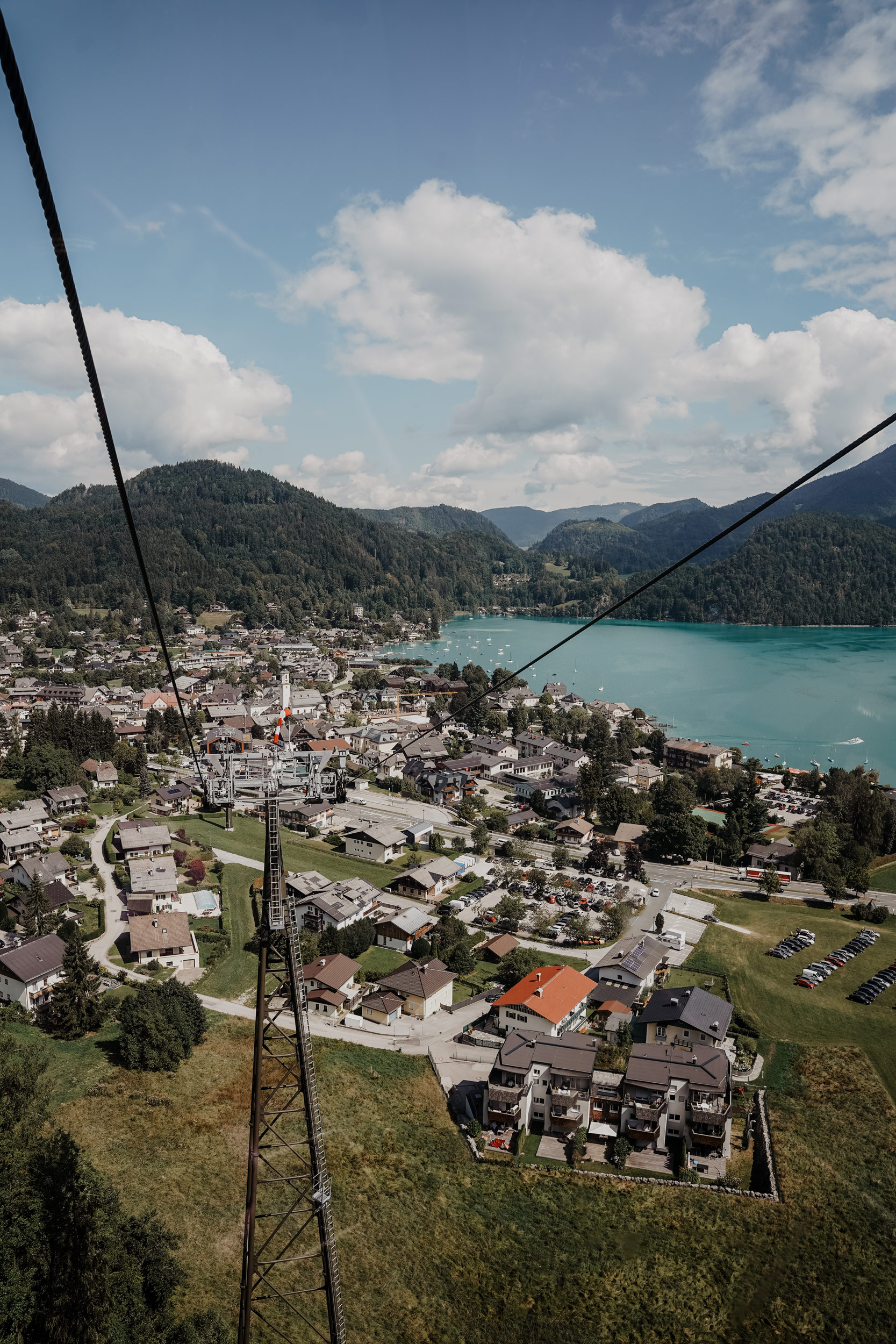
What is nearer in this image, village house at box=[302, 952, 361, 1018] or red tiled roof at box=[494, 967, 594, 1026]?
red tiled roof at box=[494, 967, 594, 1026]

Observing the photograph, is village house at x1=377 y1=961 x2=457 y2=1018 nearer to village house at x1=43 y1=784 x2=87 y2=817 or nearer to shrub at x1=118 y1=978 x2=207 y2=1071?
shrub at x1=118 y1=978 x2=207 y2=1071

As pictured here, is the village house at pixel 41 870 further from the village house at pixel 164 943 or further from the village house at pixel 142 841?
the village house at pixel 164 943

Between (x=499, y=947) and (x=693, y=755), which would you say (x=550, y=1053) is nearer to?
(x=499, y=947)

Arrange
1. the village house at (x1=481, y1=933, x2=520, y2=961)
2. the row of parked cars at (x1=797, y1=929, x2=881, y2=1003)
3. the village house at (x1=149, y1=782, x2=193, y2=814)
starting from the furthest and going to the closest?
the village house at (x1=149, y1=782, x2=193, y2=814) → the village house at (x1=481, y1=933, x2=520, y2=961) → the row of parked cars at (x1=797, y1=929, x2=881, y2=1003)

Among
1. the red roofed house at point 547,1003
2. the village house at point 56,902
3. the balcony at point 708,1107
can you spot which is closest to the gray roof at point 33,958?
the village house at point 56,902

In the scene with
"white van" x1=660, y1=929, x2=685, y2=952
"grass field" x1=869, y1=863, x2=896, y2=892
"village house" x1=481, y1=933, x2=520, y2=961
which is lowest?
A: "grass field" x1=869, y1=863, x2=896, y2=892

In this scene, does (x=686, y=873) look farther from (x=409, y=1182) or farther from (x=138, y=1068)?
(x=138, y=1068)

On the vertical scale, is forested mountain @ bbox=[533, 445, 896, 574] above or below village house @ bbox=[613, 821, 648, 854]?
above

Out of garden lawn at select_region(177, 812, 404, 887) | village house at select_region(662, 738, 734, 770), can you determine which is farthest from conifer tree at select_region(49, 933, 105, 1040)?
village house at select_region(662, 738, 734, 770)
